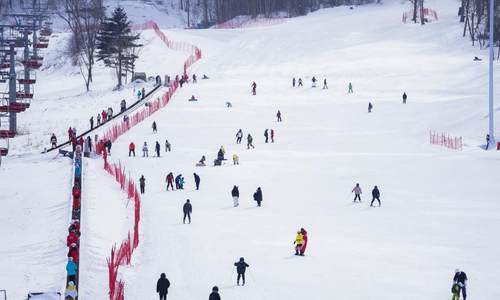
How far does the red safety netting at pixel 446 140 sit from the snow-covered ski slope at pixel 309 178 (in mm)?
794

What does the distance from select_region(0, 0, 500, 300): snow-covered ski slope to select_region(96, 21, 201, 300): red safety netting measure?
49cm

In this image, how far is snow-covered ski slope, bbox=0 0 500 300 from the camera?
24.3 metres

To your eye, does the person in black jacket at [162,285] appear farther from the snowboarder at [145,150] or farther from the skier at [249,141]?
the skier at [249,141]

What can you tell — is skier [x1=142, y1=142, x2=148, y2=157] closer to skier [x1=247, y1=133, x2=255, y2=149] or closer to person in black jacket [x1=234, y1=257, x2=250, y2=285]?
skier [x1=247, y1=133, x2=255, y2=149]

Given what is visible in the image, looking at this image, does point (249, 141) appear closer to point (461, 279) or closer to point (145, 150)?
point (145, 150)

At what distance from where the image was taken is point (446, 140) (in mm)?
49844

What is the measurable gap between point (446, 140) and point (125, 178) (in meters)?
20.7

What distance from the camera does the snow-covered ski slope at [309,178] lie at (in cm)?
2431

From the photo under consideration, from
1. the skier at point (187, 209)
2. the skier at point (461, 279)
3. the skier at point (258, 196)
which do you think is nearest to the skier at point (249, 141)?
the skier at point (258, 196)

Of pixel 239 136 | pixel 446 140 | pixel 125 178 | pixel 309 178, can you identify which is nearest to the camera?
pixel 125 178

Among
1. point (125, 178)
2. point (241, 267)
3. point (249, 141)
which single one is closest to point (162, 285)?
point (241, 267)

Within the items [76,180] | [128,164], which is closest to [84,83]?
[128,164]

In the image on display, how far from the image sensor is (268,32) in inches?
3907

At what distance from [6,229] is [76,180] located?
5552 millimetres
